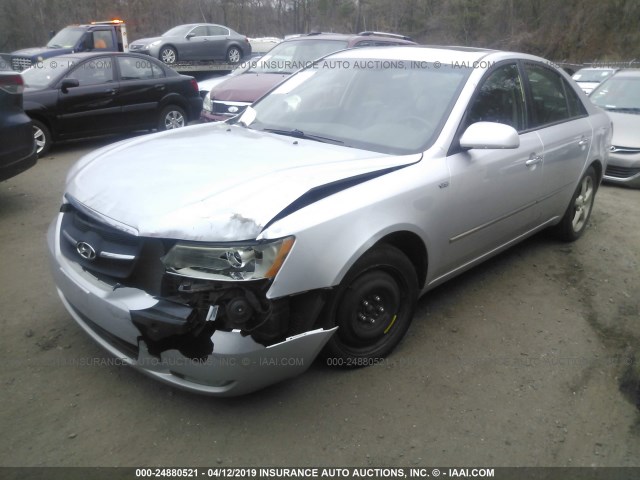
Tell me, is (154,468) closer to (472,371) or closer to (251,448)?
(251,448)

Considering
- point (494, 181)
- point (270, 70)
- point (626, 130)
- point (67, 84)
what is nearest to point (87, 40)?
point (67, 84)

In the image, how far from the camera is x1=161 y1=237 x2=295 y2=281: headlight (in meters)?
2.36

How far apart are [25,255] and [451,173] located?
3451mm

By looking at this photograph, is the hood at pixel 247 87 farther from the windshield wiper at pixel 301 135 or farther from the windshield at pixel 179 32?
the windshield at pixel 179 32

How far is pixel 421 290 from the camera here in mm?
3371

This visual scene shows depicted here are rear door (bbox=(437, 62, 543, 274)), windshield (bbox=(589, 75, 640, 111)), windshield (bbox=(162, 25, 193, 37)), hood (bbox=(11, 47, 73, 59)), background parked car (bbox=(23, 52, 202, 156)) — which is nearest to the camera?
rear door (bbox=(437, 62, 543, 274))

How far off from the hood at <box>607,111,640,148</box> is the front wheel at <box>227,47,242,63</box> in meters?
13.3

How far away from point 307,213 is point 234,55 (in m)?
17.4

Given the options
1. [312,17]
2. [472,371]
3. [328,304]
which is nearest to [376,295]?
[328,304]

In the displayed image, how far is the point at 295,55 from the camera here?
8.59m

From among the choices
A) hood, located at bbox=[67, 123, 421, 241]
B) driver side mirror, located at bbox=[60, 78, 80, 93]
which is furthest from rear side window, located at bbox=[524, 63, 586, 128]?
driver side mirror, located at bbox=[60, 78, 80, 93]

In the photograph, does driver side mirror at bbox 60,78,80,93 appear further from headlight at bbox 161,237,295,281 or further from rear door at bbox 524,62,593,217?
headlight at bbox 161,237,295,281

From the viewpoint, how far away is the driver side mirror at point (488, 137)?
3162mm

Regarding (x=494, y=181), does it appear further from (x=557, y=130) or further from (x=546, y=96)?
(x=546, y=96)
